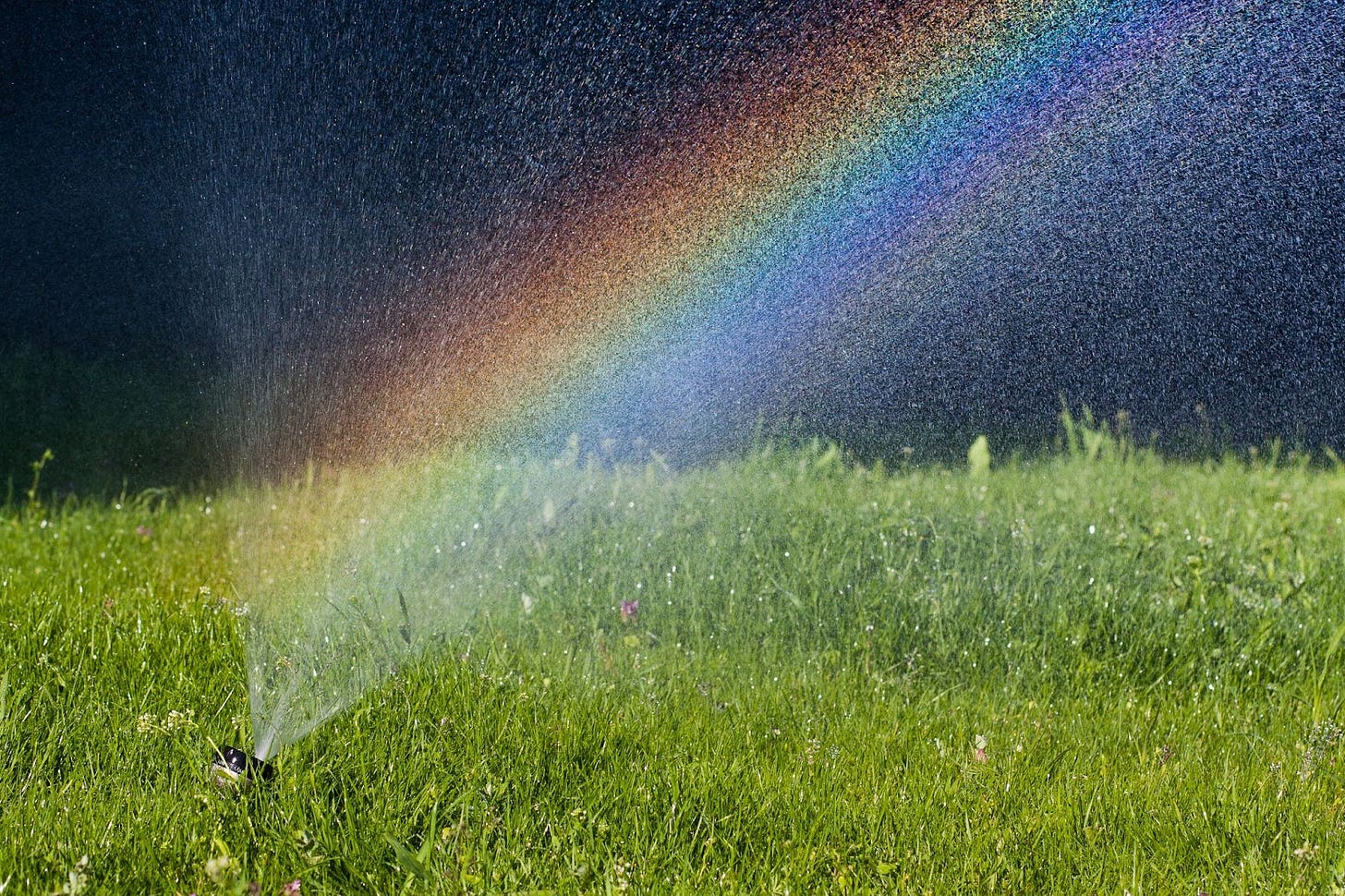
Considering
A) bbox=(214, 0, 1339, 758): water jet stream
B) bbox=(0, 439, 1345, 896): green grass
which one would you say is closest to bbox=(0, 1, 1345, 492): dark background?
bbox=(214, 0, 1339, 758): water jet stream

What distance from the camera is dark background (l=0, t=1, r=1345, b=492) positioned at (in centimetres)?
511

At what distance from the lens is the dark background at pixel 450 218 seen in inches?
201

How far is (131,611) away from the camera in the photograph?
2.88 meters

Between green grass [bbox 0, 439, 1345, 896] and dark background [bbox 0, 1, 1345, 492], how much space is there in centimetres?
152

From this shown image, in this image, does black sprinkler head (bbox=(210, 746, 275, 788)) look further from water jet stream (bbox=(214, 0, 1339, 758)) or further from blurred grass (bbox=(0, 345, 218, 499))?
blurred grass (bbox=(0, 345, 218, 499))

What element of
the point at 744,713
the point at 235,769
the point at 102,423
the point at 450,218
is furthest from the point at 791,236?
the point at 235,769

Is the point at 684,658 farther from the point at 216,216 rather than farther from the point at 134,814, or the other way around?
the point at 216,216

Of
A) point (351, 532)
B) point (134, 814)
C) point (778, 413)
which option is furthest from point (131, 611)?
point (778, 413)

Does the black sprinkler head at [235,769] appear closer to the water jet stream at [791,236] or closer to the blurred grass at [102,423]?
the water jet stream at [791,236]

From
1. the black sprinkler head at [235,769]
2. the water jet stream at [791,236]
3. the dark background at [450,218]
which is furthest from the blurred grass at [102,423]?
the black sprinkler head at [235,769]

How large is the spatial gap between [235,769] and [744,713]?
1.07m

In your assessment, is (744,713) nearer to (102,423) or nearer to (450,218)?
(450,218)

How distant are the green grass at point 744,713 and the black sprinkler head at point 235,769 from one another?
35 millimetres

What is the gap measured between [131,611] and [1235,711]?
262 cm
